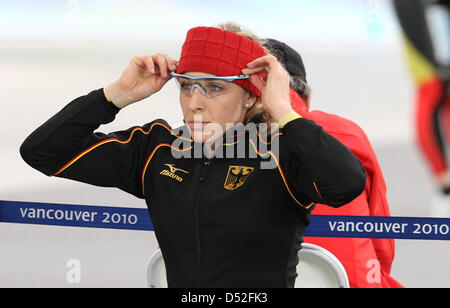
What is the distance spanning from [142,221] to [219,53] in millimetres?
1441

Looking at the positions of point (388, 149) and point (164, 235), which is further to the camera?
point (388, 149)

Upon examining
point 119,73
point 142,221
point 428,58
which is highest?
point 119,73

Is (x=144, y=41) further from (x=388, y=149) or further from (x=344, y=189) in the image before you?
(x=344, y=189)

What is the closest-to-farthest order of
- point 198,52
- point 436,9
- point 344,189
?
point 436,9
point 344,189
point 198,52

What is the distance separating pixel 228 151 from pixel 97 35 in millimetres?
2400

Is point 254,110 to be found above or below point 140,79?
below

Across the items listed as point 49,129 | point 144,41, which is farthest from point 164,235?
point 144,41

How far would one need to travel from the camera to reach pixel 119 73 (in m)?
4.13

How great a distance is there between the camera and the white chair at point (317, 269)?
7.75 ft

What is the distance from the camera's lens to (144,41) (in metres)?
3.97

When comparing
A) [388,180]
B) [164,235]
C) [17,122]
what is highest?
[17,122]

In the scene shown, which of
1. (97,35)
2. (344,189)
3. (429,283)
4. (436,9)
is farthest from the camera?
(97,35)

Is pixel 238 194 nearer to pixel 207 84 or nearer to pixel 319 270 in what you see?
pixel 207 84

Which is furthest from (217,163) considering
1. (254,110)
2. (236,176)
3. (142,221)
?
(142,221)
